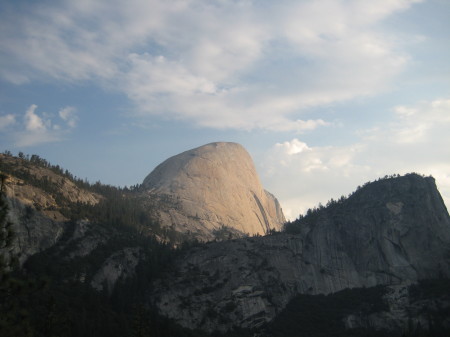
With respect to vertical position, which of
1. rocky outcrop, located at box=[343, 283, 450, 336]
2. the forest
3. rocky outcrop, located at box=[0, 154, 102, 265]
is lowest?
rocky outcrop, located at box=[343, 283, 450, 336]

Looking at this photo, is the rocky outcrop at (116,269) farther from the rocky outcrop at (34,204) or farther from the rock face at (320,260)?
the rocky outcrop at (34,204)

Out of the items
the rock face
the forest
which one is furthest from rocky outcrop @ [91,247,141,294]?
the rock face

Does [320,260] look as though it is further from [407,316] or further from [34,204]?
[34,204]

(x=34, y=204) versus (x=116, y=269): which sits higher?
(x=34, y=204)

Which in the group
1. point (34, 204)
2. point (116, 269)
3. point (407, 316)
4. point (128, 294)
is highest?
point (34, 204)

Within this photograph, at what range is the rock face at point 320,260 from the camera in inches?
5738

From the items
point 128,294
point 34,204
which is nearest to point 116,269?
point 128,294

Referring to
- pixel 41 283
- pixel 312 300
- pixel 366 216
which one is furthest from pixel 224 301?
pixel 41 283

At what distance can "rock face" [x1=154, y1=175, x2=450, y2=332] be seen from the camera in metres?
146

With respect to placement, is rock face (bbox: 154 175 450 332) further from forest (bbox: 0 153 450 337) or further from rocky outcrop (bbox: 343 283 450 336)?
rocky outcrop (bbox: 343 283 450 336)

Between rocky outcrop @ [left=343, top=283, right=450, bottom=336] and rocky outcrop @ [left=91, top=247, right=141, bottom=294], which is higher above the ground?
rocky outcrop @ [left=91, top=247, right=141, bottom=294]

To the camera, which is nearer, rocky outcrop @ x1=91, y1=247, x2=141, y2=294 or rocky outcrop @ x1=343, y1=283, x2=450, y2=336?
rocky outcrop @ x1=343, y1=283, x2=450, y2=336

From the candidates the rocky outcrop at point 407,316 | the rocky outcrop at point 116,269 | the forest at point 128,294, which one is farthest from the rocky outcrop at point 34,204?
the rocky outcrop at point 407,316

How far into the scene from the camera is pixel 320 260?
16862 centimetres
